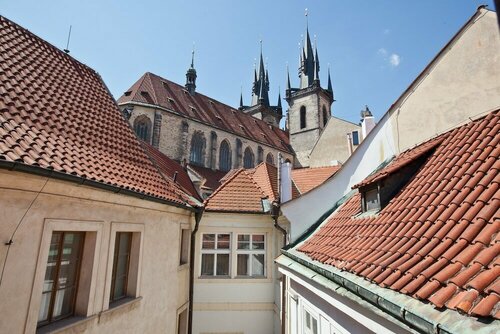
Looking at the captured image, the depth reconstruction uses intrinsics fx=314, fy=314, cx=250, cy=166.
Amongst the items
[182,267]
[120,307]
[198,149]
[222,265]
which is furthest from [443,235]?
[198,149]

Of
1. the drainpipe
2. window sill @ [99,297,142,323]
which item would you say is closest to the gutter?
window sill @ [99,297,142,323]

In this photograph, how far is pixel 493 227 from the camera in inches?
101

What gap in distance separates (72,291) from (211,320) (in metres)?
6.74

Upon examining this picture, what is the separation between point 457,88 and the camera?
5164 millimetres

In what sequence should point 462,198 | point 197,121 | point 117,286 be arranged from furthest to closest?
point 197,121, point 117,286, point 462,198

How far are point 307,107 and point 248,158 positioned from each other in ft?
44.7

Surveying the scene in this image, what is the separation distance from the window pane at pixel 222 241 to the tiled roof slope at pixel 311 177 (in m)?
3.97

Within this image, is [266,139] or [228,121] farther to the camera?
[266,139]

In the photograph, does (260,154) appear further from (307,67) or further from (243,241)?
(243,241)

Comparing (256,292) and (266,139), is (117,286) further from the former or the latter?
(266,139)

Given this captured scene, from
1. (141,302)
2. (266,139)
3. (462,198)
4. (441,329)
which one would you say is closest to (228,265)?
(141,302)

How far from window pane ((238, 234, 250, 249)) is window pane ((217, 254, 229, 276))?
2.05 feet

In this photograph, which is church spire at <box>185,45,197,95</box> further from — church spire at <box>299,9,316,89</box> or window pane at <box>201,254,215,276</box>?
window pane at <box>201,254,215,276</box>

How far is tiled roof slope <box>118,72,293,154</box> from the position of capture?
101 ft
